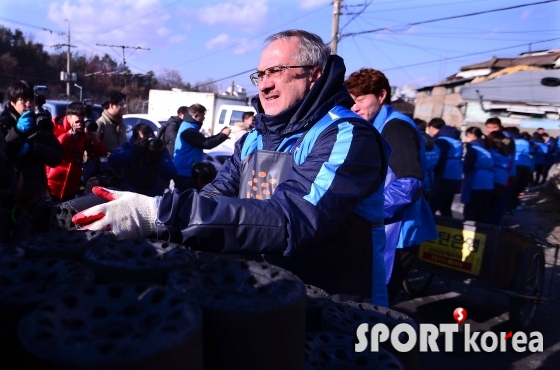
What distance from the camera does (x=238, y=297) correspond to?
1.08 m

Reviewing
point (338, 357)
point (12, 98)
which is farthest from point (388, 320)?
point (12, 98)

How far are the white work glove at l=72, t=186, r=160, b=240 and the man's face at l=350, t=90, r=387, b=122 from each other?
224 centimetres

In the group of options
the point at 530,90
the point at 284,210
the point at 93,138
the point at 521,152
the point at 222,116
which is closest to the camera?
the point at 284,210

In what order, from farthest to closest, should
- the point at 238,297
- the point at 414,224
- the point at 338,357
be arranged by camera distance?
the point at 414,224, the point at 338,357, the point at 238,297

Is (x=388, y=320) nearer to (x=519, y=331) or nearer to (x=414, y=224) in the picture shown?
(x=414, y=224)

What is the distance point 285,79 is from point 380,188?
603 millimetres

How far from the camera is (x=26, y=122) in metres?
4.45

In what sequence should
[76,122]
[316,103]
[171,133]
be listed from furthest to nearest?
[171,133]
[76,122]
[316,103]

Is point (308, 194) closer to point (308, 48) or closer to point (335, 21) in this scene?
point (308, 48)

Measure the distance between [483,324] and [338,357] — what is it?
443 cm

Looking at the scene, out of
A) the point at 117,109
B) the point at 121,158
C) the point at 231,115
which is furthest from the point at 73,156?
the point at 231,115

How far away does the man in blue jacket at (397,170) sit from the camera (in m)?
3.40

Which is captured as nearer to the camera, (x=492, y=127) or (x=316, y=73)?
(x=316, y=73)

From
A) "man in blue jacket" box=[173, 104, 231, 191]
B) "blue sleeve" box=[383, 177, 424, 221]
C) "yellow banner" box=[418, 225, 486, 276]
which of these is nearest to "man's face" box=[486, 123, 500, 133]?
"yellow banner" box=[418, 225, 486, 276]
